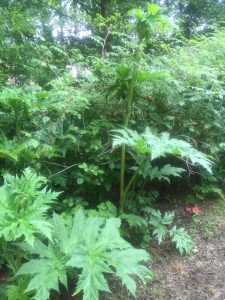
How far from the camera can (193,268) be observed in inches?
137

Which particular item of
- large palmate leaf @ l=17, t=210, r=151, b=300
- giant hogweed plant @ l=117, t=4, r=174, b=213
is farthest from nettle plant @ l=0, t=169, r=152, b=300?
giant hogweed plant @ l=117, t=4, r=174, b=213

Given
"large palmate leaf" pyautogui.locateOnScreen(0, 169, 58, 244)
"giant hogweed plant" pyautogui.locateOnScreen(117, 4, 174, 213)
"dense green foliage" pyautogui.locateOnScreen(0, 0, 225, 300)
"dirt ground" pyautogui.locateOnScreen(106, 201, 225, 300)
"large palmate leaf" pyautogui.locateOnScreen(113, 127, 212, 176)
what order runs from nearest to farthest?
"large palmate leaf" pyautogui.locateOnScreen(0, 169, 58, 244) < "dense green foliage" pyautogui.locateOnScreen(0, 0, 225, 300) < "large palmate leaf" pyautogui.locateOnScreen(113, 127, 212, 176) < "dirt ground" pyautogui.locateOnScreen(106, 201, 225, 300) < "giant hogweed plant" pyautogui.locateOnScreen(117, 4, 174, 213)

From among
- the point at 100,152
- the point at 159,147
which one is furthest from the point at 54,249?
the point at 100,152

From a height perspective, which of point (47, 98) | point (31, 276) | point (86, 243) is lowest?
point (31, 276)

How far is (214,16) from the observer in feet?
47.5

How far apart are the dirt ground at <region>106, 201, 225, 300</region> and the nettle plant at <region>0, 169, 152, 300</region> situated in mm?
645

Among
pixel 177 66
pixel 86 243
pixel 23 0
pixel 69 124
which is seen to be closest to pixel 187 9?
pixel 23 0

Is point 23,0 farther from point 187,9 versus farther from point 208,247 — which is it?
point 187,9

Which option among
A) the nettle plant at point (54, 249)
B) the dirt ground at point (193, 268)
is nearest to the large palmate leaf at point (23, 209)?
the nettle plant at point (54, 249)

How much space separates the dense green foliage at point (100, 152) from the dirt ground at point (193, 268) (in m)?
0.17

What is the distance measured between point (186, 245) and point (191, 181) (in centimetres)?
117

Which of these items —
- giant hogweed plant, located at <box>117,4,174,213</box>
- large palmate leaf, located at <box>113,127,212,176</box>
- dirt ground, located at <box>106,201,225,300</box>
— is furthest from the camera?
giant hogweed plant, located at <box>117,4,174,213</box>

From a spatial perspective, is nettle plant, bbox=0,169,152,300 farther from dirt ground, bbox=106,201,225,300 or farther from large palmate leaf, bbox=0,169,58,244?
dirt ground, bbox=106,201,225,300

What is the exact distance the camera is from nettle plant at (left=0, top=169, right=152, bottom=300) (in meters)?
2.31
